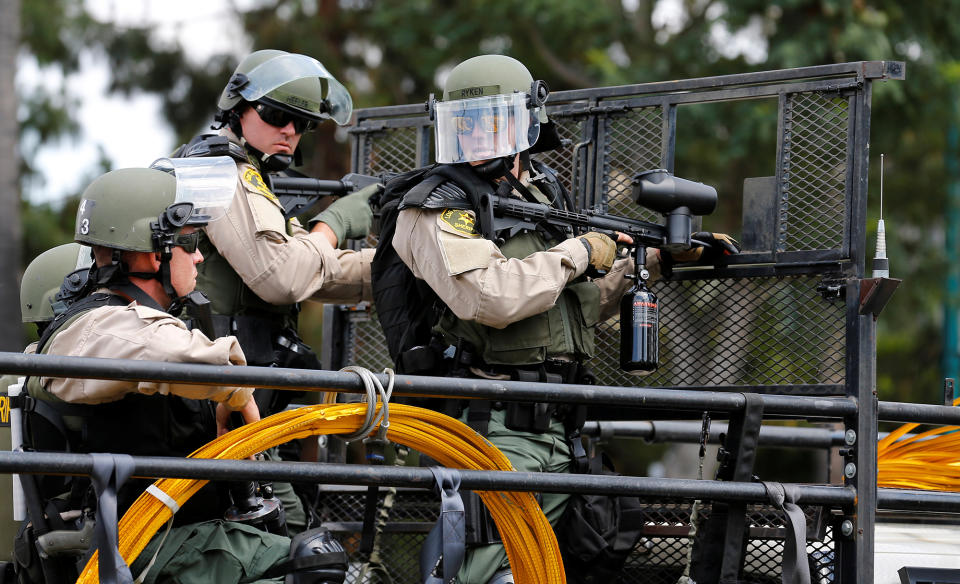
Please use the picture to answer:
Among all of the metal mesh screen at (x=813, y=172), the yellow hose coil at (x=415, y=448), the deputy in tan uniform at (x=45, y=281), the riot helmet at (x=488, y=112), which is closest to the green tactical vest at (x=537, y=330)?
the riot helmet at (x=488, y=112)

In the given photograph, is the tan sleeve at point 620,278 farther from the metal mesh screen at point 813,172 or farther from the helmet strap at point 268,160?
the helmet strap at point 268,160

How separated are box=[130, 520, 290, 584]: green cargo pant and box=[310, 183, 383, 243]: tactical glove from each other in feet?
4.98

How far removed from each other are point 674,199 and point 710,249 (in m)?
0.32

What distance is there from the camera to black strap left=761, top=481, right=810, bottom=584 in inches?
146

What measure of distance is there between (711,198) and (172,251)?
189 centimetres

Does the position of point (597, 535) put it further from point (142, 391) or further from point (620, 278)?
point (142, 391)

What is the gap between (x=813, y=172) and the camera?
4438mm

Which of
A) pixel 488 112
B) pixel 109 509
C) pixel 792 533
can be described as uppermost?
pixel 488 112

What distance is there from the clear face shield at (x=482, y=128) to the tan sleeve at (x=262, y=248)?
687 mm

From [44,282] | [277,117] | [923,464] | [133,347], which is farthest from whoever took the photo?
→ [277,117]

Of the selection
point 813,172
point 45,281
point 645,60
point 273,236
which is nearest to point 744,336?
point 813,172

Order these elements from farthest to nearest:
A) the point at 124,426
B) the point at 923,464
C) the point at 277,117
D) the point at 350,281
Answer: the point at 350,281 < the point at 277,117 < the point at 923,464 < the point at 124,426

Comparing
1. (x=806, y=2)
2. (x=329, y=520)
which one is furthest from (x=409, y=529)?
(x=806, y=2)

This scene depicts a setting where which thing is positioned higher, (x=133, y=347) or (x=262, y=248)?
(x=262, y=248)
